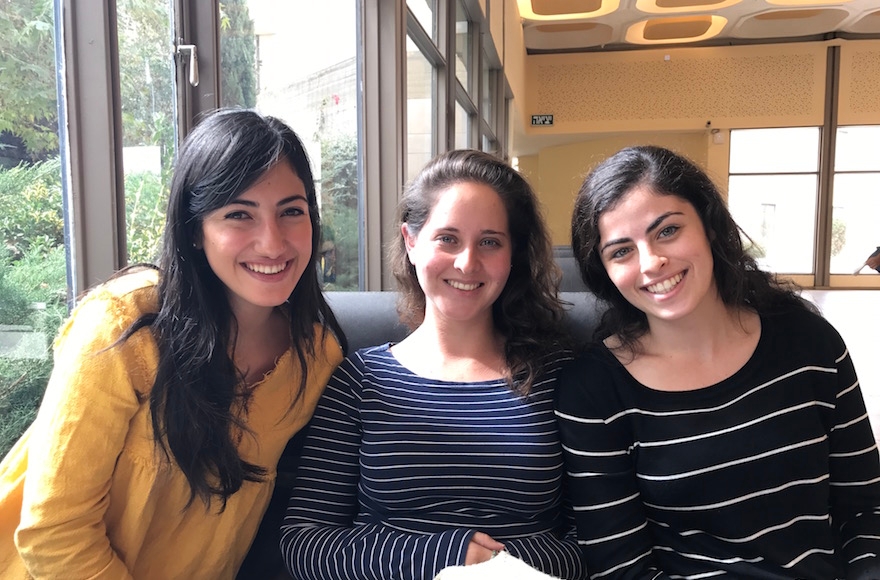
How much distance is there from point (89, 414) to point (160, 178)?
0.84m

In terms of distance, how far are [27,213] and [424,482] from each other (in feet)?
3.20

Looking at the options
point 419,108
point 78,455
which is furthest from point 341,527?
point 419,108

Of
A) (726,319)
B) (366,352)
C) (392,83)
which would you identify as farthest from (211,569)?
(392,83)

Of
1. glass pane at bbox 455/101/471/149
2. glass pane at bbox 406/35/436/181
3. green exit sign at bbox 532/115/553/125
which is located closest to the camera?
glass pane at bbox 406/35/436/181

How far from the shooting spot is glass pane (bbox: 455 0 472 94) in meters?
6.03

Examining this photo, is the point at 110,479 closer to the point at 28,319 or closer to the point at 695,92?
the point at 28,319

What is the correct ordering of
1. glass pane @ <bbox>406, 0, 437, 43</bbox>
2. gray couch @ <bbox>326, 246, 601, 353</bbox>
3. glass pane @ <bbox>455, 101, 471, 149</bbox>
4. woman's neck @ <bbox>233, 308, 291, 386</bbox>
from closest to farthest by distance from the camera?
woman's neck @ <bbox>233, 308, 291, 386</bbox>
gray couch @ <bbox>326, 246, 601, 353</bbox>
glass pane @ <bbox>406, 0, 437, 43</bbox>
glass pane @ <bbox>455, 101, 471, 149</bbox>

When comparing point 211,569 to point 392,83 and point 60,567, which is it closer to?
point 60,567

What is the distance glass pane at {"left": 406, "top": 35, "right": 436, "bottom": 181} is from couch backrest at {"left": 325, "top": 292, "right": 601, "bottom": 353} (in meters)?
2.17

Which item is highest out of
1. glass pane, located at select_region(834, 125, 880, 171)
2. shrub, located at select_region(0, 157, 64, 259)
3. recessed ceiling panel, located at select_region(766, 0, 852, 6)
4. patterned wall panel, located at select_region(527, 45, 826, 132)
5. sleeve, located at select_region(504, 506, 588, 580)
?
recessed ceiling panel, located at select_region(766, 0, 852, 6)

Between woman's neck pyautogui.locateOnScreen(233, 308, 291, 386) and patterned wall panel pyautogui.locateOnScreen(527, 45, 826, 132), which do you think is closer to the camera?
woman's neck pyautogui.locateOnScreen(233, 308, 291, 386)

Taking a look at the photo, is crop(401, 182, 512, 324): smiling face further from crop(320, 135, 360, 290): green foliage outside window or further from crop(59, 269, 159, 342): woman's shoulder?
crop(320, 135, 360, 290): green foliage outside window

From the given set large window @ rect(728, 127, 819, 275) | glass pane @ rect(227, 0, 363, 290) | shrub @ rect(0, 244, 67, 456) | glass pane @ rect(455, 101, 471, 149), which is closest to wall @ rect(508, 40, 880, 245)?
large window @ rect(728, 127, 819, 275)

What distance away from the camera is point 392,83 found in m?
3.35
